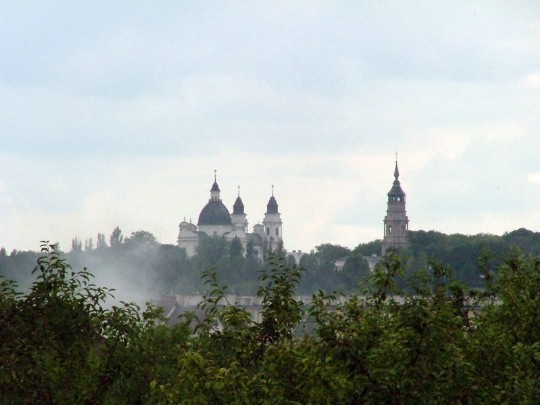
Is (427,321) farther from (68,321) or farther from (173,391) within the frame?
(68,321)

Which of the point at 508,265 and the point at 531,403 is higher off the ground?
the point at 508,265

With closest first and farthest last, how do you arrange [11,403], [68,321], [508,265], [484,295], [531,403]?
[531,403] < [11,403] < [68,321] < [508,265] < [484,295]

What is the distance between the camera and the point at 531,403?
22469 mm

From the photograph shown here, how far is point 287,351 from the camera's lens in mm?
24328

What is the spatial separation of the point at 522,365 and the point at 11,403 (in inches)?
283

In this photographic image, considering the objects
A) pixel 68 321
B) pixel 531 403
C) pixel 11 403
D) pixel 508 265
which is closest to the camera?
pixel 531 403

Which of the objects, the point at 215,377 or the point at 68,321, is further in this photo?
the point at 68,321

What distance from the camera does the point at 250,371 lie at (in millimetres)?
24922

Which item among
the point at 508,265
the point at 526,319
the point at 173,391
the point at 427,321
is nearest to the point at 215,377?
the point at 173,391

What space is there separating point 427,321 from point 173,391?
3.42 m

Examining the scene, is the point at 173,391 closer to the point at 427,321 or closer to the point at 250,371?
the point at 250,371

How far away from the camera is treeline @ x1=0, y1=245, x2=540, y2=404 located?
75.8 feet

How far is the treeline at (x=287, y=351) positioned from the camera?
23094 millimetres

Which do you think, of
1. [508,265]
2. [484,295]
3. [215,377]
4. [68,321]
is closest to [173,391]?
[215,377]
